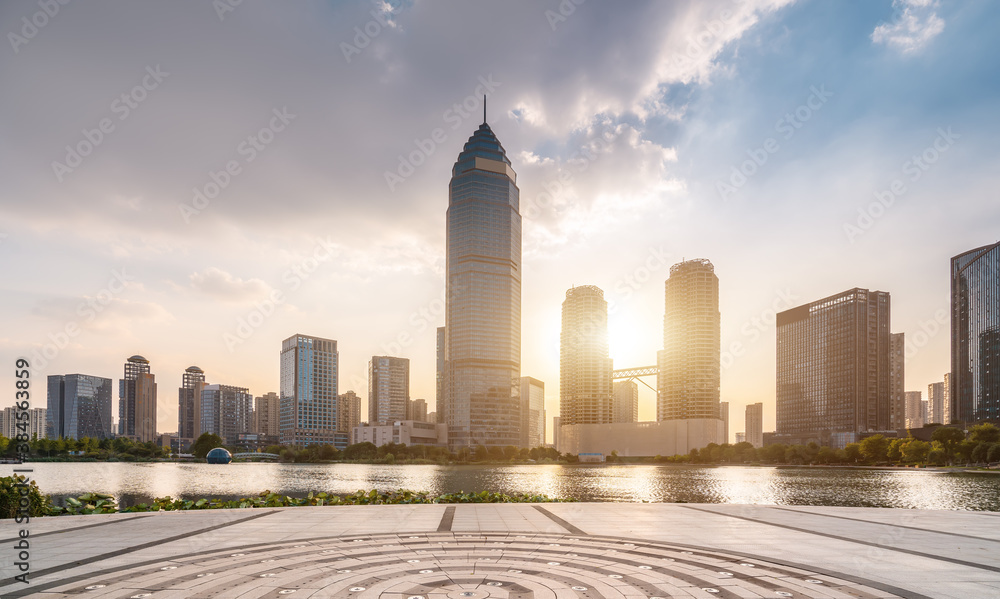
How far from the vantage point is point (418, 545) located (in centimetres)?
2034

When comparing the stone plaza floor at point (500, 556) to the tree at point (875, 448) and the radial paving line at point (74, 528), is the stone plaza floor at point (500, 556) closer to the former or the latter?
the radial paving line at point (74, 528)

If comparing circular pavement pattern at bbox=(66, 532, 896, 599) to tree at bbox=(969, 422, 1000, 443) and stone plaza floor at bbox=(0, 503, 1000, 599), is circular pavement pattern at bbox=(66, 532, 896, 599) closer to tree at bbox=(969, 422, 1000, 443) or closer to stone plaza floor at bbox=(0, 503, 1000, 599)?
stone plaza floor at bbox=(0, 503, 1000, 599)

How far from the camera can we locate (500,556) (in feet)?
60.5

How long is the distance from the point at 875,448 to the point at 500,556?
700ft

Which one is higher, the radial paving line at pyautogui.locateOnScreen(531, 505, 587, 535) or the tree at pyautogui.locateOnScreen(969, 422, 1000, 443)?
the radial paving line at pyautogui.locateOnScreen(531, 505, 587, 535)

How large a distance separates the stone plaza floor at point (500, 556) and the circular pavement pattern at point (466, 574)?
59 mm

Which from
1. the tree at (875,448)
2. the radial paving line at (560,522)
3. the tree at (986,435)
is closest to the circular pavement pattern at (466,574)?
the radial paving line at (560,522)

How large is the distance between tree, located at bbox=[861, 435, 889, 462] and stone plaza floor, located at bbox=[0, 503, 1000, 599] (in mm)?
190288

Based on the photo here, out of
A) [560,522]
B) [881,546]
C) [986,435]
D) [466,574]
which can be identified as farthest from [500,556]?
[986,435]

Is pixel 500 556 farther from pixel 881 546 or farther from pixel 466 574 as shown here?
pixel 881 546

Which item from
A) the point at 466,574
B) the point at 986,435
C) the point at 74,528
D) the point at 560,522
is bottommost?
the point at 986,435

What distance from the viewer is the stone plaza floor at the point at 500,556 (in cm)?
1470

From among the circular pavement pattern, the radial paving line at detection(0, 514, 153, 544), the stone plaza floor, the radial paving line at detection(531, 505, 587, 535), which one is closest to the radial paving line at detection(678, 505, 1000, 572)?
the stone plaza floor

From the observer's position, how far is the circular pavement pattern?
47.0 ft
